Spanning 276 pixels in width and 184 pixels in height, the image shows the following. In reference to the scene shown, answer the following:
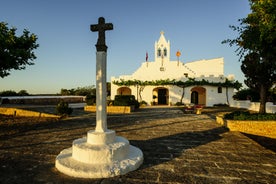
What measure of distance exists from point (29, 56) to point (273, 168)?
10.6 meters

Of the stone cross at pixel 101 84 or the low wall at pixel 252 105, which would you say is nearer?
the stone cross at pixel 101 84

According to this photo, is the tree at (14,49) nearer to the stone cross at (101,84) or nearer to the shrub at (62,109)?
the shrub at (62,109)

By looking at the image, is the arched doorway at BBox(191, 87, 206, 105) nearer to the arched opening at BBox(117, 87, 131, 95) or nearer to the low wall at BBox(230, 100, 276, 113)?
the low wall at BBox(230, 100, 276, 113)

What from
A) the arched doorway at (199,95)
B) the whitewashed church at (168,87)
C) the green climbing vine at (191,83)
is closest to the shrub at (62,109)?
the whitewashed church at (168,87)

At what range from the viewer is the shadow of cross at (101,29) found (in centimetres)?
446

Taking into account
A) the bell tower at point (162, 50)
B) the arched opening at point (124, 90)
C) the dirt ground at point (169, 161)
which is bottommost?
the dirt ground at point (169, 161)

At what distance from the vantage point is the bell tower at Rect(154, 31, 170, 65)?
29.2 metres

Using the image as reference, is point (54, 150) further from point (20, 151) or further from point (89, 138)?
point (89, 138)

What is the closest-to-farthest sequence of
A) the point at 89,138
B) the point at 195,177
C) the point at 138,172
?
the point at 195,177 → the point at 138,172 → the point at 89,138

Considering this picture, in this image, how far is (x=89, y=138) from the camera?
14.0 ft

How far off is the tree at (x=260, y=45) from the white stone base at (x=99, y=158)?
21.5ft

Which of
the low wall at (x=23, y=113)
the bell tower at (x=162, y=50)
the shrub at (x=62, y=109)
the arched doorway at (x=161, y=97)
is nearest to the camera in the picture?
the shrub at (x=62, y=109)

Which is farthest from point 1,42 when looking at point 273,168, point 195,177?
point 273,168

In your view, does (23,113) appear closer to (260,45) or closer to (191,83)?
(260,45)
